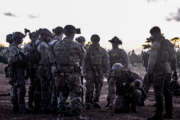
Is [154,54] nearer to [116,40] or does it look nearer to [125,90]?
[125,90]

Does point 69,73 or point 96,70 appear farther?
point 96,70

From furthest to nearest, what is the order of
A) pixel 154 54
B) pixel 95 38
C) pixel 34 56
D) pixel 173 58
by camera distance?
1. pixel 95 38
2. pixel 34 56
3. pixel 173 58
4. pixel 154 54

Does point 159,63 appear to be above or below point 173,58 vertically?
below

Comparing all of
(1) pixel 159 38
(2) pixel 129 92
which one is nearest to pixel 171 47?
(1) pixel 159 38

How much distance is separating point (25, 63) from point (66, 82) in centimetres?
218

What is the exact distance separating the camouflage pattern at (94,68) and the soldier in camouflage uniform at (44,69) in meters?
1.96

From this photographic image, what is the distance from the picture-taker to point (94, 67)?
9.61m

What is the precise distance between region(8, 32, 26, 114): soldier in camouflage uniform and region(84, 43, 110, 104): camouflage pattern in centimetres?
249

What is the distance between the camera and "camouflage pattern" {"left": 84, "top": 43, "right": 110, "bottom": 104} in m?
9.55

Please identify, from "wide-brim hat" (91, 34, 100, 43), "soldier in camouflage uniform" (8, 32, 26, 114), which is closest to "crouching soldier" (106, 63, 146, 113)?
"wide-brim hat" (91, 34, 100, 43)

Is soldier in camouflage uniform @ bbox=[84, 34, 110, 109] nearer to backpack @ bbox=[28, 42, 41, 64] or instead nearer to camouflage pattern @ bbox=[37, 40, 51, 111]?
camouflage pattern @ bbox=[37, 40, 51, 111]

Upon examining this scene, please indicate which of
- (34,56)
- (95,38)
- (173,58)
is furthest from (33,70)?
(173,58)

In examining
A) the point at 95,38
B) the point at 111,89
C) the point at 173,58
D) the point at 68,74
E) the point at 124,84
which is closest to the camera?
the point at 68,74

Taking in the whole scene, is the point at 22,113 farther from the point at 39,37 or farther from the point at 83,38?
the point at 83,38
